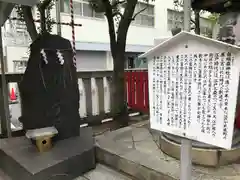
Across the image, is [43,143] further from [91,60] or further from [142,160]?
[91,60]

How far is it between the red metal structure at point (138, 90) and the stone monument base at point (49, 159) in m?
2.15

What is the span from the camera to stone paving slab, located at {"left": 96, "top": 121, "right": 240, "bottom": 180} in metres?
2.56

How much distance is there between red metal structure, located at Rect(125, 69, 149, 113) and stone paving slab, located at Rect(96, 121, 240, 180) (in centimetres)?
144

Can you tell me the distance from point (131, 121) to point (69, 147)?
2.53 metres

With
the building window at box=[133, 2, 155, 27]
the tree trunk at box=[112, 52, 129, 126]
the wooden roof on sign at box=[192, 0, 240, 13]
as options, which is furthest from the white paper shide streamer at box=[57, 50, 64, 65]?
the building window at box=[133, 2, 155, 27]

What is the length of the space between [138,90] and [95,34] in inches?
426

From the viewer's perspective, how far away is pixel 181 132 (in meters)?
1.80

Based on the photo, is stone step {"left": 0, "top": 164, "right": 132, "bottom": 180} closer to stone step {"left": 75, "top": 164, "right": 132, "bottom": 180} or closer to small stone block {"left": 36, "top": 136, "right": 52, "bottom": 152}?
stone step {"left": 75, "top": 164, "right": 132, "bottom": 180}

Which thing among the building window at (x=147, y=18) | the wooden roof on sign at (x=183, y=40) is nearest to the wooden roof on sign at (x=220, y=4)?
the wooden roof on sign at (x=183, y=40)

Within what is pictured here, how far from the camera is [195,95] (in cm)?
170

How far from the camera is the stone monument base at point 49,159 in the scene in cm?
275

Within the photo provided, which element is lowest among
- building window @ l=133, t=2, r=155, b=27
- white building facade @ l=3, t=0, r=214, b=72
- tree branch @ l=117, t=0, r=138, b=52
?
tree branch @ l=117, t=0, r=138, b=52

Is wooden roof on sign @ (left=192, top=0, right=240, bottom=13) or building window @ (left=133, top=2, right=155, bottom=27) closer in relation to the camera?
wooden roof on sign @ (left=192, top=0, right=240, bottom=13)

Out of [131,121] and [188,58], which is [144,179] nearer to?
[188,58]
